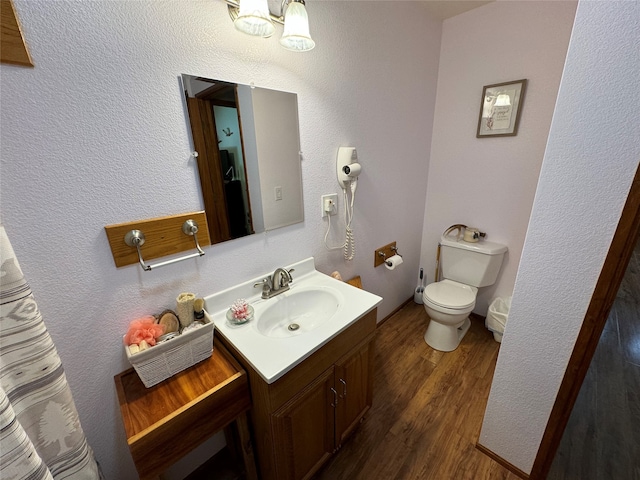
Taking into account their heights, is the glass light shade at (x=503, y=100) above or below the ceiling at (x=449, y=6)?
below

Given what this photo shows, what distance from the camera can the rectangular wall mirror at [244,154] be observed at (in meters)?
0.96

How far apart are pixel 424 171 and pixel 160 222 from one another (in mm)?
2047

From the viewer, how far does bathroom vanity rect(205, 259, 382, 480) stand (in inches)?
34.6

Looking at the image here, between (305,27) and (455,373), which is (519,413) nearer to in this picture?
(455,373)

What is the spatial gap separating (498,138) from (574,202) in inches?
50.9

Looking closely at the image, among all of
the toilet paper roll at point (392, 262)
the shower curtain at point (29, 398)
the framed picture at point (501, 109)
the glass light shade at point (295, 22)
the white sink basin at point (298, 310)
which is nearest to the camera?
the shower curtain at point (29, 398)

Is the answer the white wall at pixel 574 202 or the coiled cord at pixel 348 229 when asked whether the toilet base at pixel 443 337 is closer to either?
the white wall at pixel 574 202

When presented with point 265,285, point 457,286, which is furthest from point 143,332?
point 457,286

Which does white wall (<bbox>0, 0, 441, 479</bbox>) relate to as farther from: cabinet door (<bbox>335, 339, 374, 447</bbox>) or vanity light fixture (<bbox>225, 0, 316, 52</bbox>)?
cabinet door (<bbox>335, 339, 374, 447</bbox>)

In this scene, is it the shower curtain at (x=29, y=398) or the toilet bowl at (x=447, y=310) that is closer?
the shower curtain at (x=29, y=398)

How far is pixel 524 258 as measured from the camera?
0.97m

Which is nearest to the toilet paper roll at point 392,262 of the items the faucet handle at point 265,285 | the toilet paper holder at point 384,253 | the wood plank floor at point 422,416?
the toilet paper holder at point 384,253

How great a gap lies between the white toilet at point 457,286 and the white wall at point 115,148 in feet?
3.75

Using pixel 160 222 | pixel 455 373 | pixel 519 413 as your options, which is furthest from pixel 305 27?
pixel 455 373
